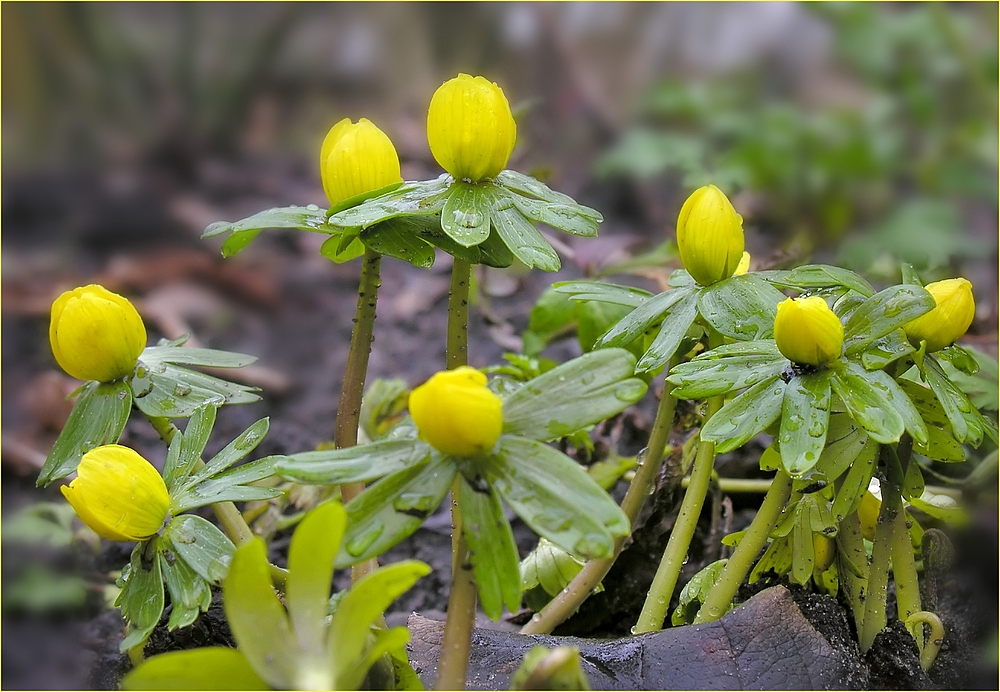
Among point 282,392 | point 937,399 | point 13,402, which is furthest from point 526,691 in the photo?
point 13,402

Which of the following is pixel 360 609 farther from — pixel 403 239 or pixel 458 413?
pixel 403 239

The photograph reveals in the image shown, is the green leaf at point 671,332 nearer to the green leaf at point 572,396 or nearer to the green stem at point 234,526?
the green leaf at point 572,396

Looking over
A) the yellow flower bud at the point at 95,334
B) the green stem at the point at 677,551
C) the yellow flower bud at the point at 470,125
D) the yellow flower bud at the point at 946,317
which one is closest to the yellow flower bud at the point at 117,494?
the yellow flower bud at the point at 95,334

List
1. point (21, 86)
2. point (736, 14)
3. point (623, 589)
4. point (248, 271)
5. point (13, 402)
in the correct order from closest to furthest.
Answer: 1. point (623, 589)
2. point (13, 402)
3. point (248, 271)
4. point (21, 86)
5. point (736, 14)

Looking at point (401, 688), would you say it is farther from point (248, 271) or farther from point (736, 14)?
point (736, 14)

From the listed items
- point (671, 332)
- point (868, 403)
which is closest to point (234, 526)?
point (671, 332)
